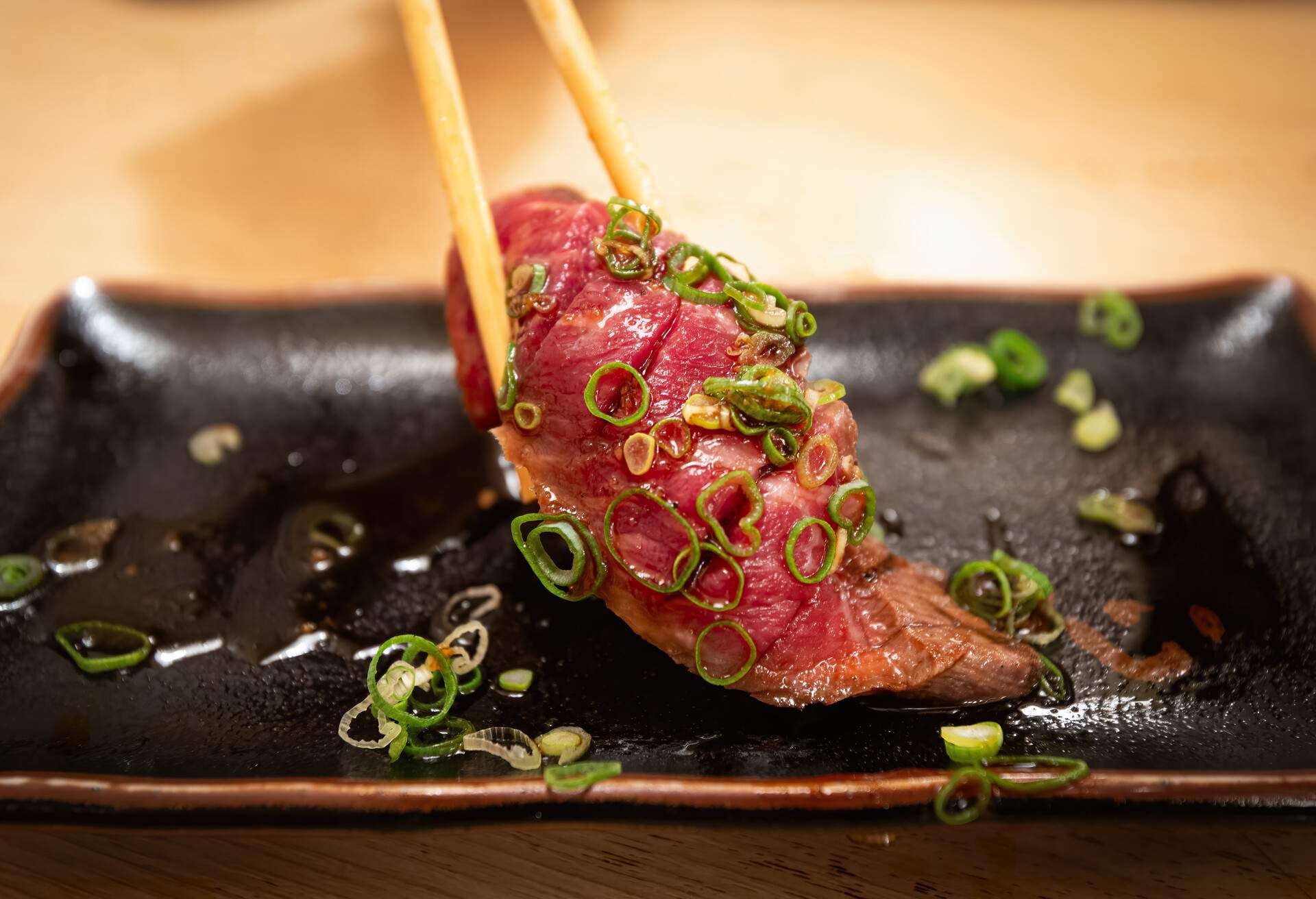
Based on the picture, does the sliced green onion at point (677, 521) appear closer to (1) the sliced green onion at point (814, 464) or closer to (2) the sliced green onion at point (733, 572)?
(2) the sliced green onion at point (733, 572)

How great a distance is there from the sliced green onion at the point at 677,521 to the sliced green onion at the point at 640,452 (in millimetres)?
46

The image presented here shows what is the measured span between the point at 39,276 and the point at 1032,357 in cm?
427

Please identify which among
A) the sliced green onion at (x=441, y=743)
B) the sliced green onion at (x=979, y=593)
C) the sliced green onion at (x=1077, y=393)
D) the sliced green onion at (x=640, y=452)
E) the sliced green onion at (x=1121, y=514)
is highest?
the sliced green onion at (x=640, y=452)

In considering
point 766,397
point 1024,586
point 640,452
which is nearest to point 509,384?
point 640,452

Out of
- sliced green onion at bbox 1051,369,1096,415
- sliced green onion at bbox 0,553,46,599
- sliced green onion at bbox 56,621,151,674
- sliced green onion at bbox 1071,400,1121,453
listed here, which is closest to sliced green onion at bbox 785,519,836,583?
sliced green onion at bbox 1071,400,1121,453

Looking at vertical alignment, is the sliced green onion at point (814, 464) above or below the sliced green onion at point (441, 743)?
above

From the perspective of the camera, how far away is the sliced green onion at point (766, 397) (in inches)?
82.6

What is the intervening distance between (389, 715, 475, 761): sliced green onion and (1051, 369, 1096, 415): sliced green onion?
2278 mm

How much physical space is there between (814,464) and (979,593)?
0.76m

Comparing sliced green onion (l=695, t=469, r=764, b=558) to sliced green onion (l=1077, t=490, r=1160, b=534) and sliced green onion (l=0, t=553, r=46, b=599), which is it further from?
sliced green onion (l=0, t=553, r=46, b=599)

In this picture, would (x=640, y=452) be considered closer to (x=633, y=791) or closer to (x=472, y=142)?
(x=633, y=791)

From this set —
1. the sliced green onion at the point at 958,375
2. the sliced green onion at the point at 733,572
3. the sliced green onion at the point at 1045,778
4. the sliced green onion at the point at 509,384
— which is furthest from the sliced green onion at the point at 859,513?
the sliced green onion at the point at 958,375

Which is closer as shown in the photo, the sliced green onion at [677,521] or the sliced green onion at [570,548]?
the sliced green onion at [677,521]

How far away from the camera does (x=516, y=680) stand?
2.40 metres
